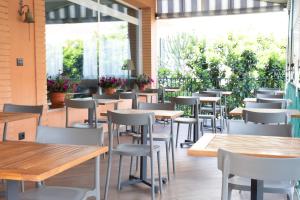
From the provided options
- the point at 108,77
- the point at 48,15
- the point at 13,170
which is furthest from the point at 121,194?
the point at 108,77

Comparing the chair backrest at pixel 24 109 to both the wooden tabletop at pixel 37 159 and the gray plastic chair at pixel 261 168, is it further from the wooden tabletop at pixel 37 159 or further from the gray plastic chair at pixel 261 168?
the gray plastic chair at pixel 261 168

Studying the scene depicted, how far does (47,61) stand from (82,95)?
4.25ft

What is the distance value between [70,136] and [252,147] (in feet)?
3.74

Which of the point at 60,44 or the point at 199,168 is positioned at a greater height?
the point at 60,44

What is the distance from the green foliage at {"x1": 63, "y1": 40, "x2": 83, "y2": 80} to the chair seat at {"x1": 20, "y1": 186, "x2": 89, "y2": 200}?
4516mm

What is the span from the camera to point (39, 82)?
5820mm

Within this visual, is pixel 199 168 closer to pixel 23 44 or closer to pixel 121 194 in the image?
pixel 121 194

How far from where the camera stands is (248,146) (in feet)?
7.48

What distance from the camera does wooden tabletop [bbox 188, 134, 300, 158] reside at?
6.86ft

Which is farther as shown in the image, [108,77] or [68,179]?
[108,77]

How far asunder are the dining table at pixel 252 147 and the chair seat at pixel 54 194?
69cm

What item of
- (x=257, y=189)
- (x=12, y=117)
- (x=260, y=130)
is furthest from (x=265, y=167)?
(x=12, y=117)

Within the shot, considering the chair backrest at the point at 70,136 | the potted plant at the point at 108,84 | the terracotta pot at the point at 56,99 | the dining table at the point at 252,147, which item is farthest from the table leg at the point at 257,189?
the potted plant at the point at 108,84

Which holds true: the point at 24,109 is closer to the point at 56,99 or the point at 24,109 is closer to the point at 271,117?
the point at 56,99
